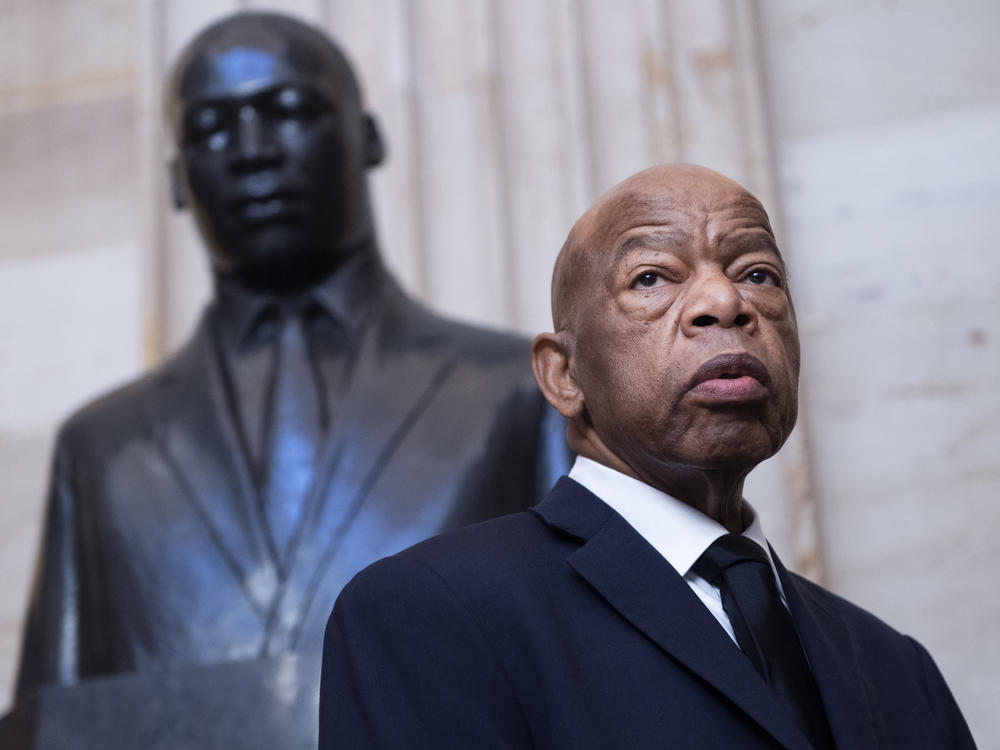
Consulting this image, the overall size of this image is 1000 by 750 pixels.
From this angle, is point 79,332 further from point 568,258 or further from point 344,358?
point 568,258

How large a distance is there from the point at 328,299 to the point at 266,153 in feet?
1.00

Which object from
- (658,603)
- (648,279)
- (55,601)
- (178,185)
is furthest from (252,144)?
(658,603)

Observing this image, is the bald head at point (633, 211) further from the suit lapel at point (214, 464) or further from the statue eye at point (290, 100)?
the statue eye at point (290, 100)

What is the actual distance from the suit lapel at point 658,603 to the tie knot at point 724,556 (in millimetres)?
48

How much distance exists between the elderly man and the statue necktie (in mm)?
965

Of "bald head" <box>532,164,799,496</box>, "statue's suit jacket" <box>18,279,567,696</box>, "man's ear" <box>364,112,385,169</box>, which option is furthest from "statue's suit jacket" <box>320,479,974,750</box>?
"man's ear" <box>364,112,385,169</box>

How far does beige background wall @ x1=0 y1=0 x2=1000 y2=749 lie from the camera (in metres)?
3.42

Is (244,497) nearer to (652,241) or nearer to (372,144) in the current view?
(372,144)

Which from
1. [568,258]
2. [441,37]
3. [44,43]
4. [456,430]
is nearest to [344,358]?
[456,430]

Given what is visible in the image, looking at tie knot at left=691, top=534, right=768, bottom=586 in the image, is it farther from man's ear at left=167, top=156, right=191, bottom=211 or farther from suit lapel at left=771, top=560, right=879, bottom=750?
man's ear at left=167, top=156, right=191, bottom=211

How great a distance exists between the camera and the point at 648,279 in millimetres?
1513

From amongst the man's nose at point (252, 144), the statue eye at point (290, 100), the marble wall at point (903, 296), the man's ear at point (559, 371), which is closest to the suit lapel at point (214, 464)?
the man's nose at point (252, 144)

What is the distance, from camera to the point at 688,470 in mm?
1483

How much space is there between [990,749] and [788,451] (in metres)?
0.82
